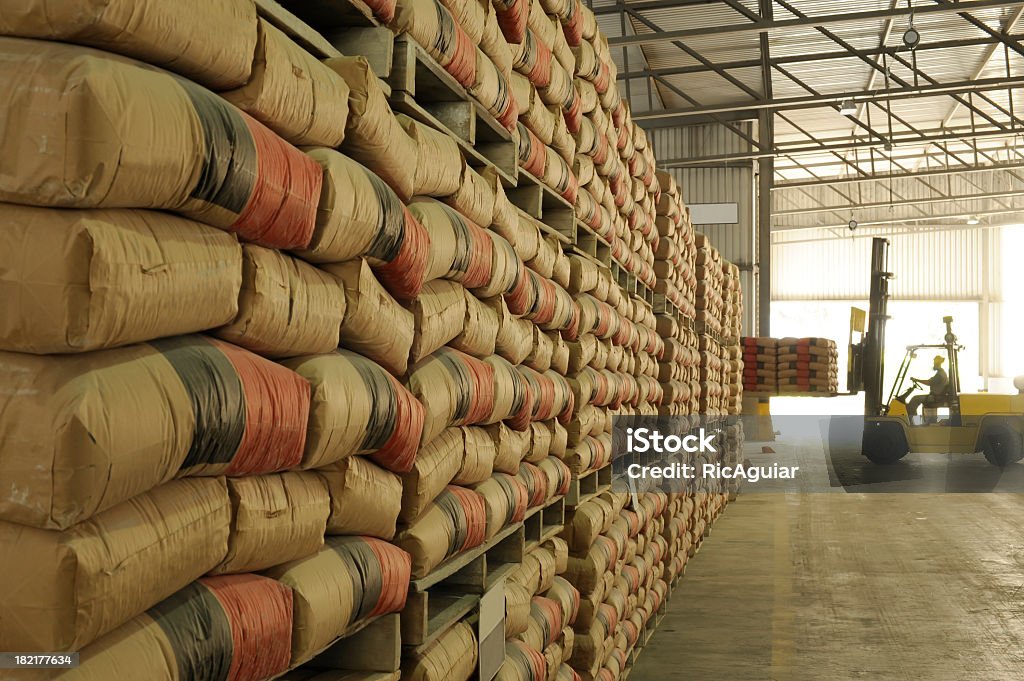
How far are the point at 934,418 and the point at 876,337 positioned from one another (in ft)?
5.78

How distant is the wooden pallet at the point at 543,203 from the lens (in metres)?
3.56

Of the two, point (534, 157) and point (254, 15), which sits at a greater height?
point (534, 157)

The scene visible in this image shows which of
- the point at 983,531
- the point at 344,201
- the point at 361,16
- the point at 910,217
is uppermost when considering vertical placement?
the point at 910,217

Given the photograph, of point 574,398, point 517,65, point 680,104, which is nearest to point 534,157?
point 517,65

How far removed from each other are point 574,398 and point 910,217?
28972 mm

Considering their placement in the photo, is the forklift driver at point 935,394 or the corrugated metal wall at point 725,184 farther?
the corrugated metal wall at point 725,184

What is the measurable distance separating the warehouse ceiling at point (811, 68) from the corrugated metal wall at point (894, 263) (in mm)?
7561

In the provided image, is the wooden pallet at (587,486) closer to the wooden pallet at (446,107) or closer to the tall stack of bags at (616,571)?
the tall stack of bags at (616,571)

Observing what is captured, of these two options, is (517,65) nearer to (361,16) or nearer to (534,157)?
(534,157)

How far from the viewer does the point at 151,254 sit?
3.99 feet

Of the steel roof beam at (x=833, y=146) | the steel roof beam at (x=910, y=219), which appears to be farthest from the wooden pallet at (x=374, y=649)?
the steel roof beam at (x=910, y=219)

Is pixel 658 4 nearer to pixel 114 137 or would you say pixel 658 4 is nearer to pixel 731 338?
pixel 731 338

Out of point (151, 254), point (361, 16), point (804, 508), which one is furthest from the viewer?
point (804, 508)

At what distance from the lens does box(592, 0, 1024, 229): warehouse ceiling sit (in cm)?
1477
